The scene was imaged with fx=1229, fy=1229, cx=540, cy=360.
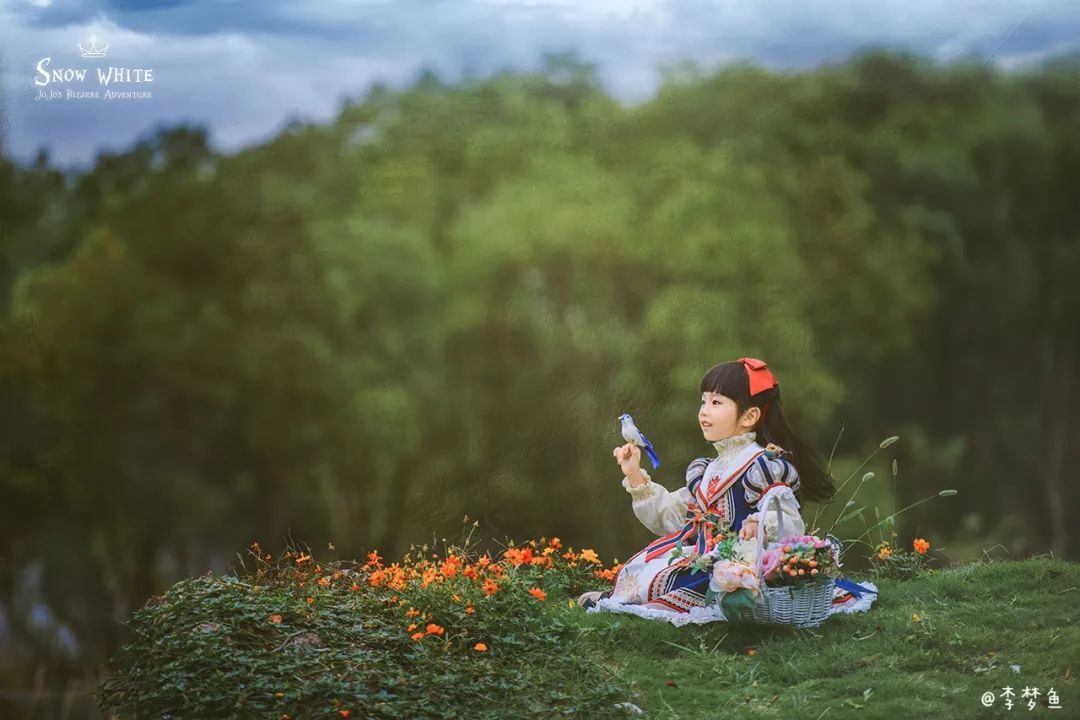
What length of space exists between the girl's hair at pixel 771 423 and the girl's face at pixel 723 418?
19 mm

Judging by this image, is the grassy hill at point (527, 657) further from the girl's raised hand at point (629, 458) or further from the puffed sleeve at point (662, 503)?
the girl's raised hand at point (629, 458)

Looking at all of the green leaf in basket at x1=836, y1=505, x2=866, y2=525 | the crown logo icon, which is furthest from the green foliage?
the crown logo icon

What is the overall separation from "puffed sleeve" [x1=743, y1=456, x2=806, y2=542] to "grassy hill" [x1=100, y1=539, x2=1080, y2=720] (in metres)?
0.40

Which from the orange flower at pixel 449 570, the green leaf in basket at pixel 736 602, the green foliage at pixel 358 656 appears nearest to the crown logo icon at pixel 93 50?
the green foliage at pixel 358 656

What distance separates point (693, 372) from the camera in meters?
5.72

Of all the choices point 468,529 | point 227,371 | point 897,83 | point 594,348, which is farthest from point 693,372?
point 227,371

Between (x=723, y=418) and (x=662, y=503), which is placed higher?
(x=723, y=418)

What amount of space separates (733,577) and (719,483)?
46cm

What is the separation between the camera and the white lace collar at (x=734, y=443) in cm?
466

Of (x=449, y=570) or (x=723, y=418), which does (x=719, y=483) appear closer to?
(x=723, y=418)

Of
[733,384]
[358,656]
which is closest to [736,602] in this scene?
[733,384]

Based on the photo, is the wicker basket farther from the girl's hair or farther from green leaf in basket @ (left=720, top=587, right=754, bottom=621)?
the girl's hair

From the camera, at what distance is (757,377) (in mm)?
4664

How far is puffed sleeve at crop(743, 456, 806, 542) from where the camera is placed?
4.44 meters
